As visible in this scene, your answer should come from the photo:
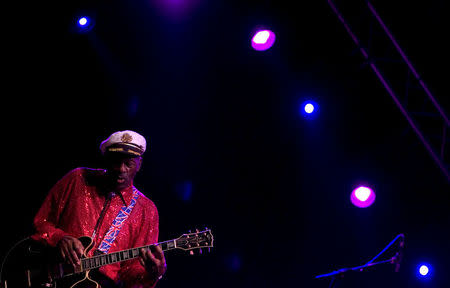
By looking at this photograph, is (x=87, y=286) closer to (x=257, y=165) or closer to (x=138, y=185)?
(x=138, y=185)

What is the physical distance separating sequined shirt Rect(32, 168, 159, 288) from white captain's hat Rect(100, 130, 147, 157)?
0.84ft

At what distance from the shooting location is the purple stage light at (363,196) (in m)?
5.66

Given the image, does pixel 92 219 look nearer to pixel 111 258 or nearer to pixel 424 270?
pixel 111 258

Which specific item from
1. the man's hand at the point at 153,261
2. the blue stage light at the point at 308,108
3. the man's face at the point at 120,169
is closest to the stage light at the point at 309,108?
the blue stage light at the point at 308,108

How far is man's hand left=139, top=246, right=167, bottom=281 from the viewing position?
320cm

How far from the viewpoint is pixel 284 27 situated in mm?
5750

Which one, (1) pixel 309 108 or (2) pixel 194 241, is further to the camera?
(1) pixel 309 108

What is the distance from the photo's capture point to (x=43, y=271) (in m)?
3.06

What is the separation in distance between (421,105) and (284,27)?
2.01 metres

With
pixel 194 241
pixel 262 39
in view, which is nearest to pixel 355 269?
pixel 194 241

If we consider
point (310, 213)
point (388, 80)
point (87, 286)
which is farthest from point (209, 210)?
point (388, 80)

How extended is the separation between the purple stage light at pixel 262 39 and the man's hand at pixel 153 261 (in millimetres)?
3227

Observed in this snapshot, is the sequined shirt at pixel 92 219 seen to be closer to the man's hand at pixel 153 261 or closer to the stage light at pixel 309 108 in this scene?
the man's hand at pixel 153 261

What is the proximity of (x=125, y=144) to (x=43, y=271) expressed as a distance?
3.73ft
